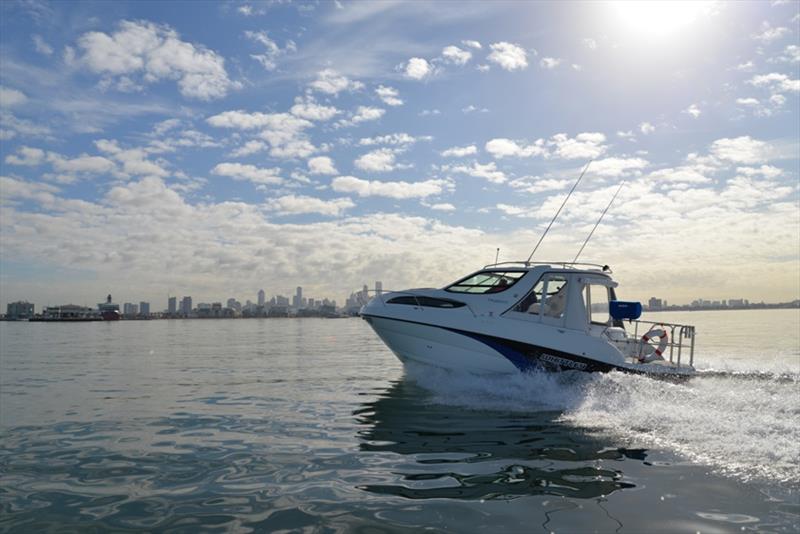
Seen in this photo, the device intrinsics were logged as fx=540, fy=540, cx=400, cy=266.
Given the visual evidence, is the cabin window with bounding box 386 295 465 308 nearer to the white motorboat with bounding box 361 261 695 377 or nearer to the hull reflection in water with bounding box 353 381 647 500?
the white motorboat with bounding box 361 261 695 377

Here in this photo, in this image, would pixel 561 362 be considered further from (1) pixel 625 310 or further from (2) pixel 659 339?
(2) pixel 659 339

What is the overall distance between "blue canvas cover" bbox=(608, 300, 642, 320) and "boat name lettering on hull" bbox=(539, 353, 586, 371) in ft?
7.87

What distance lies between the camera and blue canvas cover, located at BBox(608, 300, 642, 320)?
14731 millimetres

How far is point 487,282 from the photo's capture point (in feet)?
46.9

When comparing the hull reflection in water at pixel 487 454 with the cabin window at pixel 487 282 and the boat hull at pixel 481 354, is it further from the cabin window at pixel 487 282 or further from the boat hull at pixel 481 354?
the cabin window at pixel 487 282

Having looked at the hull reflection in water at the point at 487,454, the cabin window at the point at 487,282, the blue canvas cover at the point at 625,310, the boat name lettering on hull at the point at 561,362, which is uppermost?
the cabin window at the point at 487,282

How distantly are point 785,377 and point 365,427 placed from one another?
13.5 metres

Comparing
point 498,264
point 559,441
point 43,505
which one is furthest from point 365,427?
point 498,264

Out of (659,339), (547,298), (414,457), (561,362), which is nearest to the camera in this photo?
(414,457)

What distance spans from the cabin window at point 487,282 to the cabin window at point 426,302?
18.8 inches

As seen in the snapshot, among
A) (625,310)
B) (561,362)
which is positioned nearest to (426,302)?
(561,362)

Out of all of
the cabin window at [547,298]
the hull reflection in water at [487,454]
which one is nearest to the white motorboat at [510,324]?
the cabin window at [547,298]

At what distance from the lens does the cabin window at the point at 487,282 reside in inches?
553

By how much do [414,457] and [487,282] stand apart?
24.0 ft
